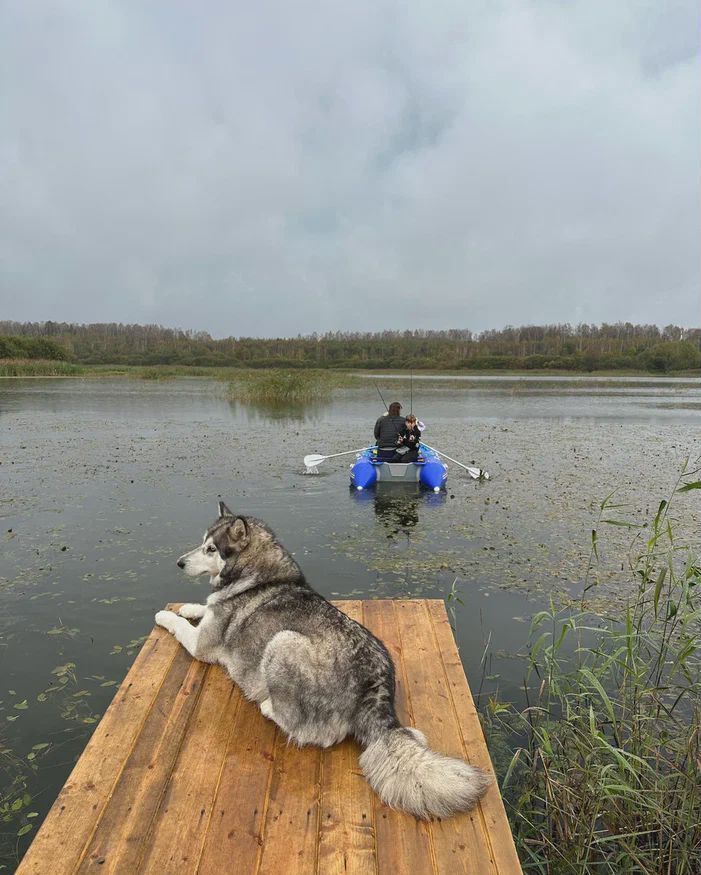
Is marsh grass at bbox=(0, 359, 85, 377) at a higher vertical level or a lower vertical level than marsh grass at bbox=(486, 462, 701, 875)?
higher

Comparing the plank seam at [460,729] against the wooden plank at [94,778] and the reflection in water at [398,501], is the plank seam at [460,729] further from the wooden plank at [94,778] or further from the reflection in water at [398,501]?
the reflection in water at [398,501]

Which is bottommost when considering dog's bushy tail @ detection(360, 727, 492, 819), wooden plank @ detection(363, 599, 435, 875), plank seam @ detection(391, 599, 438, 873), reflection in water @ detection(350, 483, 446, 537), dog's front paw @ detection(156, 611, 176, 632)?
reflection in water @ detection(350, 483, 446, 537)

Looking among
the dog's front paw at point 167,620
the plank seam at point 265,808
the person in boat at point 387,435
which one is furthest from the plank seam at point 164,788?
the person in boat at point 387,435

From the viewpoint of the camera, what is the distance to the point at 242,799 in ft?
10.1

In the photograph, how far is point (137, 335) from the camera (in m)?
119

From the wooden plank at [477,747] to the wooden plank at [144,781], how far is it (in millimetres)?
1851

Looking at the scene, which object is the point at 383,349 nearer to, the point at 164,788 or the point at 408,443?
the point at 408,443

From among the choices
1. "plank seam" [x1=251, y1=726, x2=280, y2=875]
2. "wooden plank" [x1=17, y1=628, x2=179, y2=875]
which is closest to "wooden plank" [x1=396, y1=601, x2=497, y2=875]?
"plank seam" [x1=251, y1=726, x2=280, y2=875]

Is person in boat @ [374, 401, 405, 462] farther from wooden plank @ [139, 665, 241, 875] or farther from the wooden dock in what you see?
wooden plank @ [139, 665, 241, 875]

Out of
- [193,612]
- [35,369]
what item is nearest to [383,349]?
[35,369]

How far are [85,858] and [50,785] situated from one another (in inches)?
70.7

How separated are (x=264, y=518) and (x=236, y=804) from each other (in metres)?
8.27

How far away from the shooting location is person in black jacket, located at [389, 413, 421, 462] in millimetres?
14273

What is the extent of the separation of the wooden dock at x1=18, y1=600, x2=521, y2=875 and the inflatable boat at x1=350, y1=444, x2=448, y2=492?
9635 mm
